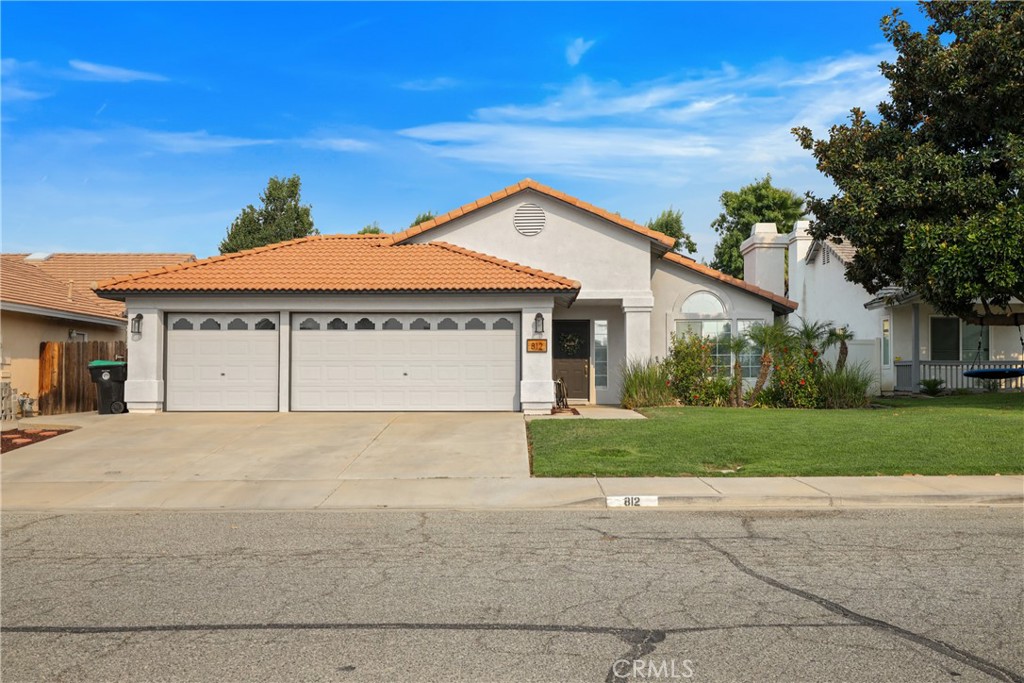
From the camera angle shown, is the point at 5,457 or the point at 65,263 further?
the point at 65,263

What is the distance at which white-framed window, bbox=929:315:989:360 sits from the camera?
27.1 metres

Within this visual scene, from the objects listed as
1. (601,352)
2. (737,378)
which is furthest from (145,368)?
(737,378)

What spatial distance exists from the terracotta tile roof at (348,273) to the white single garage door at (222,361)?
2.86ft

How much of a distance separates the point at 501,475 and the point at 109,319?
18.7m

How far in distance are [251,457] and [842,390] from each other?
14.6 m

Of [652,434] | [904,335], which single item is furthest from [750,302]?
[652,434]

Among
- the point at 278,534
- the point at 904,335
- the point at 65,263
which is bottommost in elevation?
the point at 278,534

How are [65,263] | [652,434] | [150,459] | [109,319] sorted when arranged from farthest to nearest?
[65,263] < [109,319] < [652,434] < [150,459]

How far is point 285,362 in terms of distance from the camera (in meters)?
19.6

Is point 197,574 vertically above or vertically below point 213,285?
below

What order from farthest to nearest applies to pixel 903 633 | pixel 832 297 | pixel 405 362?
pixel 832 297 → pixel 405 362 → pixel 903 633

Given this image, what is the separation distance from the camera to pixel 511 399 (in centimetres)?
1961

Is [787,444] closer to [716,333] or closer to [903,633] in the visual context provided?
[903,633]

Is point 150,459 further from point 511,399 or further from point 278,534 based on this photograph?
point 511,399
